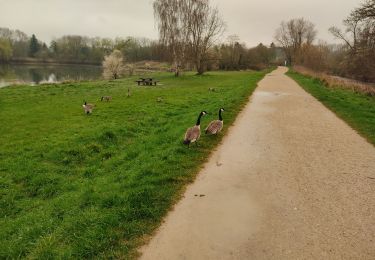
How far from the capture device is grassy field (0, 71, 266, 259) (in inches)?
211

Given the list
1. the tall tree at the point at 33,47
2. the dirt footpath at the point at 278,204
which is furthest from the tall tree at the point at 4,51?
the dirt footpath at the point at 278,204

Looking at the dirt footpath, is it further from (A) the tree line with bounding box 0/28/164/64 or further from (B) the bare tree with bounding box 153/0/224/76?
(A) the tree line with bounding box 0/28/164/64

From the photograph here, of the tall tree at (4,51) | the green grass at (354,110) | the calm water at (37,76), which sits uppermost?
the tall tree at (4,51)

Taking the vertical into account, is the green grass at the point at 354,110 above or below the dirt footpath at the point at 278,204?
above

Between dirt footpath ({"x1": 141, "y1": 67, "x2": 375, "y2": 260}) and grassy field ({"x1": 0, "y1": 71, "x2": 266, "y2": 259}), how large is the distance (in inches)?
22.9

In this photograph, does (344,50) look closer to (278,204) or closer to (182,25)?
(182,25)

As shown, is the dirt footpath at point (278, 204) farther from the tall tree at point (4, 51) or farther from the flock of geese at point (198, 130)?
the tall tree at point (4, 51)

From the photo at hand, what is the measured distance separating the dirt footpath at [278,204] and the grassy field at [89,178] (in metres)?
0.58

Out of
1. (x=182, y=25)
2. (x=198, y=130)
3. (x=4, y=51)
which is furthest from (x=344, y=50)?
(x=4, y=51)

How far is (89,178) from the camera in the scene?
8.95 meters

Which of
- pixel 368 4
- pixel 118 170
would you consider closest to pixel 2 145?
pixel 118 170

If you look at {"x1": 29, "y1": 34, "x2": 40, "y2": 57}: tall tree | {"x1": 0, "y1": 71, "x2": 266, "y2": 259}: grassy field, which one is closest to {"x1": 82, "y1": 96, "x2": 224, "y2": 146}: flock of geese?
{"x1": 0, "y1": 71, "x2": 266, "y2": 259}: grassy field

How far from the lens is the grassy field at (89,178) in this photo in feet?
17.6

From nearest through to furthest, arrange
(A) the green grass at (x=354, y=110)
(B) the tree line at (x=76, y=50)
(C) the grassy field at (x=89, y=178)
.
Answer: (C) the grassy field at (x=89, y=178) < (A) the green grass at (x=354, y=110) < (B) the tree line at (x=76, y=50)
